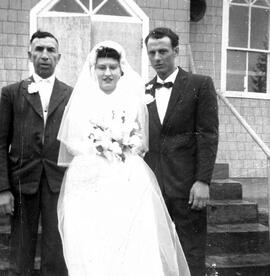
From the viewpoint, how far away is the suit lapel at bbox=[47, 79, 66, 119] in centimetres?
407

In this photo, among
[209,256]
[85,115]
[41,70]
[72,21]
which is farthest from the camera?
[72,21]

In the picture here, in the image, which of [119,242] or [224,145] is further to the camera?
[224,145]

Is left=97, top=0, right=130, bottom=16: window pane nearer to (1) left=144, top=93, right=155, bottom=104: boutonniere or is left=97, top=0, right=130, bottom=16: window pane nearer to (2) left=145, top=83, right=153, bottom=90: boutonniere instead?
(2) left=145, top=83, right=153, bottom=90: boutonniere

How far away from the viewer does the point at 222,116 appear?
8094mm

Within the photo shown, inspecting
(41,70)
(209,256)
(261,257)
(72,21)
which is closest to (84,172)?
(41,70)

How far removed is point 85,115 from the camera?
12.6ft

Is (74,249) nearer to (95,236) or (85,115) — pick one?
(95,236)

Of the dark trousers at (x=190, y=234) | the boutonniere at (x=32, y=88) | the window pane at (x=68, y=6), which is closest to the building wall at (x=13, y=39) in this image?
the window pane at (x=68, y=6)

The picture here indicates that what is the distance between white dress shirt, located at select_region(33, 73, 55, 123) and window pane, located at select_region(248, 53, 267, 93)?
508cm

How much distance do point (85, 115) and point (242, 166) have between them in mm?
4771

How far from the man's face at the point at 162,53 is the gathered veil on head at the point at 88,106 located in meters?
0.23

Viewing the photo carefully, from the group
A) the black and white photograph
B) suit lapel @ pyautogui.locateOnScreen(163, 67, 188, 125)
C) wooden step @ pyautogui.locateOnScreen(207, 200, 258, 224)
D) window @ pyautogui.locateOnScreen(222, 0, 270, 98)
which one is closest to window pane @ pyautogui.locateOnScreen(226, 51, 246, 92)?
window @ pyautogui.locateOnScreen(222, 0, 270, 98)

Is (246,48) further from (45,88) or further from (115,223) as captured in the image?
(115,223)

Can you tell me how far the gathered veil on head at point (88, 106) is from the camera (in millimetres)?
3814
